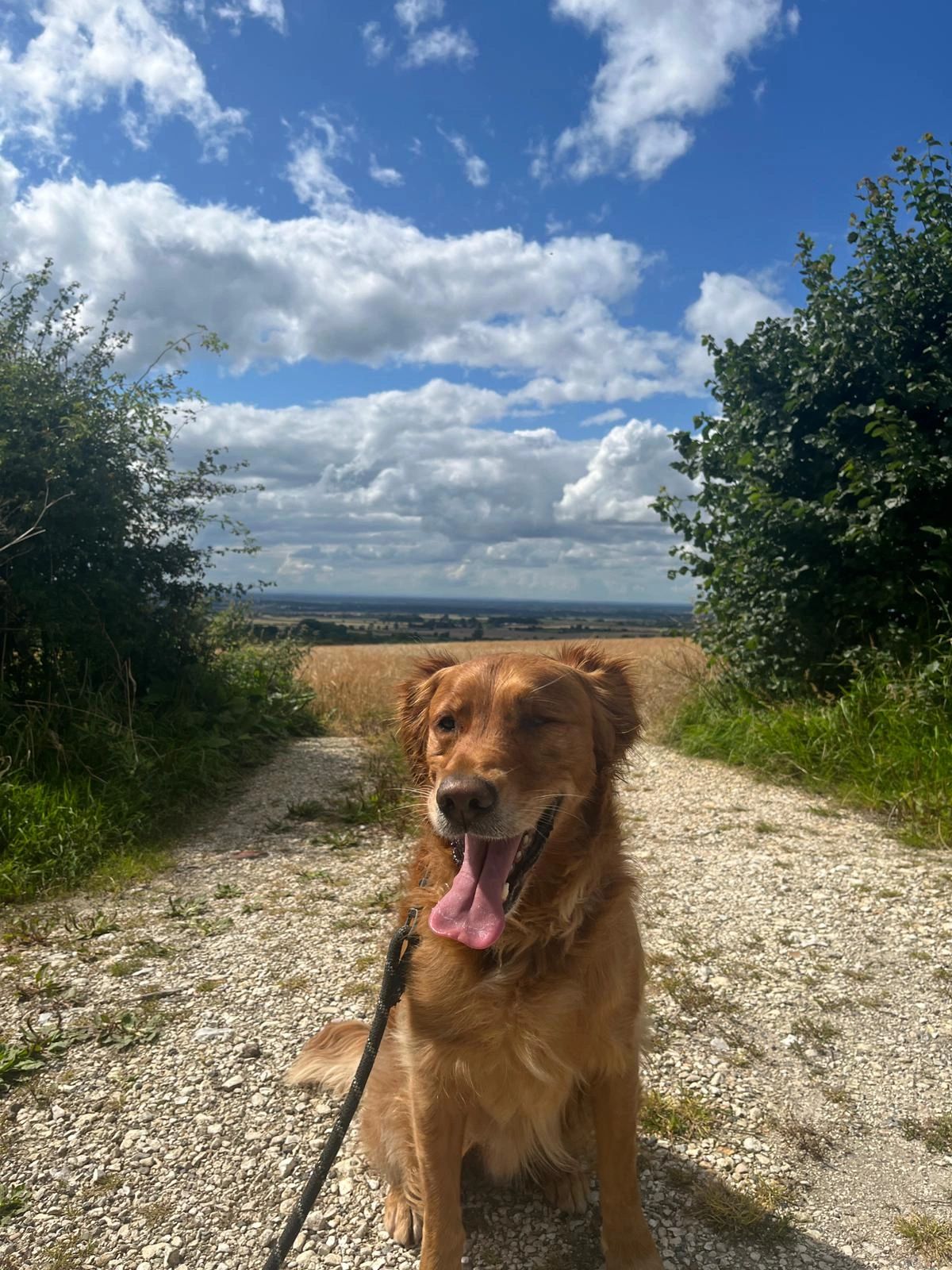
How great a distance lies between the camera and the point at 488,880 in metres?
2.33

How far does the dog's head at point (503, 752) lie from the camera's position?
2.26m

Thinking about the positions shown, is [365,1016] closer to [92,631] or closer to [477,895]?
[477,895]

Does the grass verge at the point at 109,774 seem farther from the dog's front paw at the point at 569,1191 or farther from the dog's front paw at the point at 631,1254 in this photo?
the dog's front paw at the point at 631,1254

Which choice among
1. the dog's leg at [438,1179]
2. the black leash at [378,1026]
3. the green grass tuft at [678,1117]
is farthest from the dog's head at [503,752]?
the green grass tuft at [678,1117]

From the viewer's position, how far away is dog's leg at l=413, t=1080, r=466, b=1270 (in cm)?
226

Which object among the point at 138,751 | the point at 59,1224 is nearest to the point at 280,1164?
the point at 59,1224

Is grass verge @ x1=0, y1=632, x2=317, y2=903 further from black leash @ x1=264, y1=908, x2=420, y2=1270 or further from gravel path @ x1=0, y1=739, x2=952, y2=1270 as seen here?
black leash @ x1=264, y1=908, x2=420, y2=1270

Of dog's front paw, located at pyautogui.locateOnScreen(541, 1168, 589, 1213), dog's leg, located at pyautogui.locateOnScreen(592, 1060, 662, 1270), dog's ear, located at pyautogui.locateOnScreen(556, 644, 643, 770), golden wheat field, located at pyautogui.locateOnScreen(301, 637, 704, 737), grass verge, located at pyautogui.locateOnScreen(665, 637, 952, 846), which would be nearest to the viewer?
dog's leg, located at pyautogui.locateOnScreen(592, 1060, 662, 1270)

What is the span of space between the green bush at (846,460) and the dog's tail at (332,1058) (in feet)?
20.4

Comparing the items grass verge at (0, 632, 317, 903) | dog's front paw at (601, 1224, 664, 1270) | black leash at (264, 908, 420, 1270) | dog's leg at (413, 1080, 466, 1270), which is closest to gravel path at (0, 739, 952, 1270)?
dog's front paw at (601, 1224, 664, 1270)

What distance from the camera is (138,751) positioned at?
652 centimetres

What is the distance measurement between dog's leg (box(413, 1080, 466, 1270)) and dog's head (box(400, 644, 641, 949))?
514 mm

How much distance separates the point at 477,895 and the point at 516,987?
28 centimetres

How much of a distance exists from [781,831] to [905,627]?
8.07 ft
